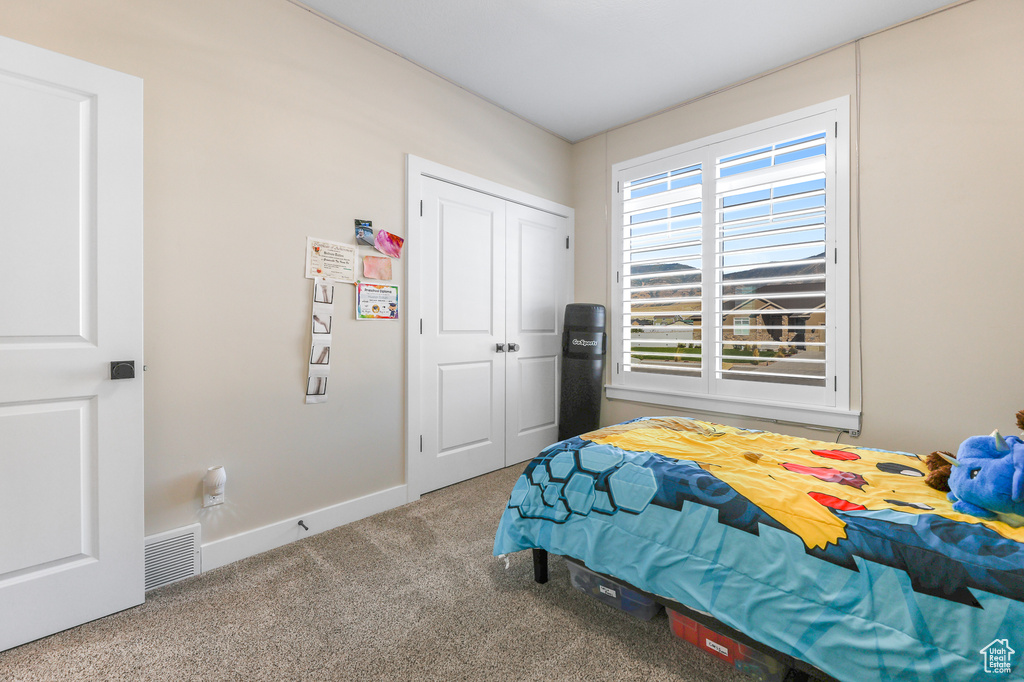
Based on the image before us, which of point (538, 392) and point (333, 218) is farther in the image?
point (538, 392)

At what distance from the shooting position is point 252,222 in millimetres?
2135

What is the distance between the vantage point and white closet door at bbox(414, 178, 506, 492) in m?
2.90

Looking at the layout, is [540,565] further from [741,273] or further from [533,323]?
[741,273]

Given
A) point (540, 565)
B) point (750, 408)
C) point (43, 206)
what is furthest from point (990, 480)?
point (43, 206)

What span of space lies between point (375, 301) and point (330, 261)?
330 millimetres

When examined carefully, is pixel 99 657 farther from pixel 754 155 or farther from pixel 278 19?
pixel 754 155

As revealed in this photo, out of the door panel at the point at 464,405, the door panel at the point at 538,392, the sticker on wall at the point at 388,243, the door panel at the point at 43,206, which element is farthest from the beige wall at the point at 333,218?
the door panel at the point at 538,392

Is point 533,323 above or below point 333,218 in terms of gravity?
below

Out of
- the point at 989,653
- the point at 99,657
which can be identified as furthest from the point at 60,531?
the point at 989,653

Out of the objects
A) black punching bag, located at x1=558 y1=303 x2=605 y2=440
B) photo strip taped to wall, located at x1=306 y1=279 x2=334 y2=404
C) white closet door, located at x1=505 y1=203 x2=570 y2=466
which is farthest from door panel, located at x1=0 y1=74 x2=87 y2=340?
black punching bag, located at x1=558 y1=303 x2=605 y2=440

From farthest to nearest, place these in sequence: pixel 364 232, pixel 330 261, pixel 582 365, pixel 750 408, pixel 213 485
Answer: pixel 582 365, pixel 750 408, pixel 364 232, pixel 330 261, pixel 213 485

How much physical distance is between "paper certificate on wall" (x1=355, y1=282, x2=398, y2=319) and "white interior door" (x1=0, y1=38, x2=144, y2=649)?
977 mm

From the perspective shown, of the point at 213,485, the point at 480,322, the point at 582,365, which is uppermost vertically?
the point at 480,322

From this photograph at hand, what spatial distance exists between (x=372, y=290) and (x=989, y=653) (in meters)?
2.62
